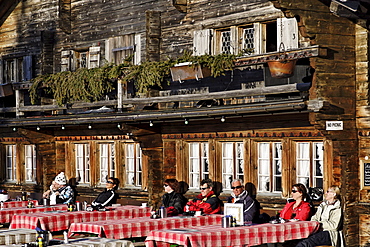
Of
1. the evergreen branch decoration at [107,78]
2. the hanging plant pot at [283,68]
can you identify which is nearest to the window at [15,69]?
the evergreen branch decoration at [107,78]

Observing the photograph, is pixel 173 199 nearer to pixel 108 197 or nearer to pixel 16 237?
pixel 108 197

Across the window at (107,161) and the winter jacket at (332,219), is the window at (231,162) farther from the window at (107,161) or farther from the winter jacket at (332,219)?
the window at (107,161)

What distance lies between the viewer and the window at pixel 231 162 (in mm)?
17422

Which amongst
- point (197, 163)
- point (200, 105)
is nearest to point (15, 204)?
point (197, 163)

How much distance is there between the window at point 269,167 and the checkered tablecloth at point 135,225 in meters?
2.04

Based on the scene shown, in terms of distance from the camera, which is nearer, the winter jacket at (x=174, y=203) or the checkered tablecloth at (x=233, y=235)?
the checkered tablecloth at (x=233, y=235)

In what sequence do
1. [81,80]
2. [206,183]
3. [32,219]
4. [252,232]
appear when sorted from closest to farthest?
[252,232], [32,219], [206,183], [81,80]

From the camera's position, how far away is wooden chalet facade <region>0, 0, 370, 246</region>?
14852 mm

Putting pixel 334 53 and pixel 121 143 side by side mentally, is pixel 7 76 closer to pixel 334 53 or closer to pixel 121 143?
pixel 121 143

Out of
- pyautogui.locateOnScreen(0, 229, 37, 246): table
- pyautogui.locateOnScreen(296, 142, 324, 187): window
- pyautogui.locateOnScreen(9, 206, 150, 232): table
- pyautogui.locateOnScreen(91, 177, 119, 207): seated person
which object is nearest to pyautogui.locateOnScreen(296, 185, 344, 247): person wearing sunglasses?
pyautogui.locateOnScreen(296, 142, 324, 187): window

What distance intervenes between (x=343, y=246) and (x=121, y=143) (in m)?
8.55

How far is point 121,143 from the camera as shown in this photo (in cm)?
2094

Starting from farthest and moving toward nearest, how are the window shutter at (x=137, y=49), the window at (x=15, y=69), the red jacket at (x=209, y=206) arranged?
1. the window at (x=15, y=69)
2. the window shutter at (x=137, y=49)
3. the red jacket at (x=209, y=206)

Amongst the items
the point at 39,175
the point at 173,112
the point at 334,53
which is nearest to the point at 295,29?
the point at 334,53
